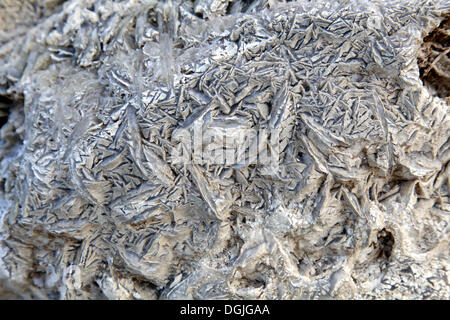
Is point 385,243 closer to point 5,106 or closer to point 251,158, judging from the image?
point 251,158

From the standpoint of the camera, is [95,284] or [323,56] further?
[95,284]

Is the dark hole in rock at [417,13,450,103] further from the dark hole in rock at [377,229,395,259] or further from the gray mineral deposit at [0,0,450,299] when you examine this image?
the dark hole in rock at [377,229,395,259]

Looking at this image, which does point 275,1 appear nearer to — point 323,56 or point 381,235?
point 323,56

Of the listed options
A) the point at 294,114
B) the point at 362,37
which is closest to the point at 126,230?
the point at 294,114

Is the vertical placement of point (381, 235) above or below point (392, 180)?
below

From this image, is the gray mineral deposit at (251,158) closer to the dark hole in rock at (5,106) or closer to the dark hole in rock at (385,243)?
the dark hole in rock at (385,243)

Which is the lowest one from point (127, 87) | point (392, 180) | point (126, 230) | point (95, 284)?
point (95, 284)

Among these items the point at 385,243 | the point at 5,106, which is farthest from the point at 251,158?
the point at 5,106
